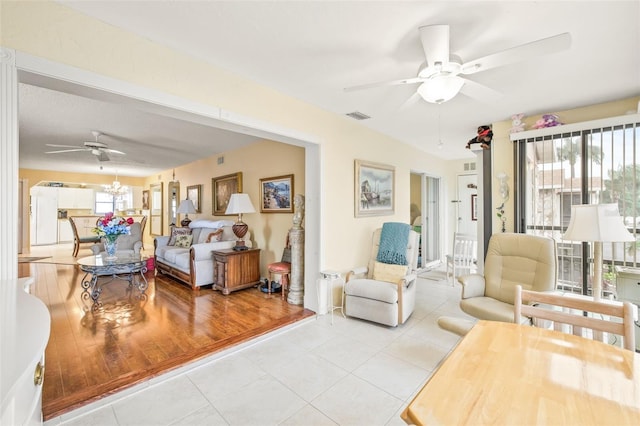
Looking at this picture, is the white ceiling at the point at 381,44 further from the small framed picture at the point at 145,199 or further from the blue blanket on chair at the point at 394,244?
the small framed picture at the point at 145,199

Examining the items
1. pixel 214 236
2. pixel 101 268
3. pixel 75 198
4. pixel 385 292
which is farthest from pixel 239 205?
pixel 75 198

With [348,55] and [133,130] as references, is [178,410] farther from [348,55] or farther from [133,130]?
Answer: [133,130]

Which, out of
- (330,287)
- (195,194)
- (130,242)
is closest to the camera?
(330,287)

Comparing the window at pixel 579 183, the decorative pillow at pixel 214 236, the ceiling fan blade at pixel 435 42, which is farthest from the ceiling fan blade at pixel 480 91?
the decorative pillow at pixel 214 236

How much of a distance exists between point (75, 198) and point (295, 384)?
10861 mm

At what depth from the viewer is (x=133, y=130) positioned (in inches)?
162

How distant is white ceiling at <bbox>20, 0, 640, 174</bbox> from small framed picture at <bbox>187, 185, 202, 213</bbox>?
295cm

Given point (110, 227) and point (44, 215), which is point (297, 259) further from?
point (44, 215)

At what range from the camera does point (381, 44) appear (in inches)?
78.0

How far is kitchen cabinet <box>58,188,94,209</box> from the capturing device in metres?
8.85

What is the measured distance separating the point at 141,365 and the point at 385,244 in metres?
2.79

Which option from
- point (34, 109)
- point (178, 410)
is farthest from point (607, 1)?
point (34, 109)

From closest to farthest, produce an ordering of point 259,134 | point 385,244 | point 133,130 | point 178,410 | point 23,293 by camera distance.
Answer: point 23,293
point 178,410
point 259,134
point 385,244
point 133,130

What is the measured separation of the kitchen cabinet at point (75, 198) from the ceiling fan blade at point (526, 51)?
1175 centimetres
